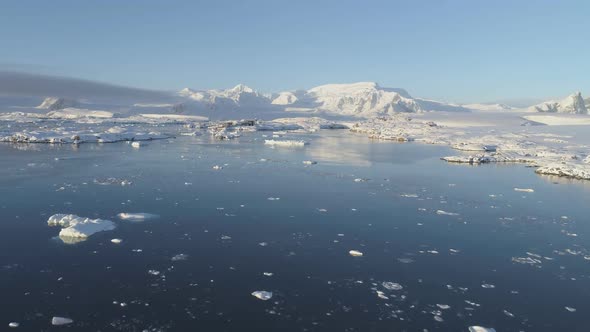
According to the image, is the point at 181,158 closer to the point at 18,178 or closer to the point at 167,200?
the point at 18,178

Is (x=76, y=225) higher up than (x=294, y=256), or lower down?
higher up

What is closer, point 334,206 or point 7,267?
point 7,267

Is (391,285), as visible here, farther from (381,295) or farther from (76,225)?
(76,225)

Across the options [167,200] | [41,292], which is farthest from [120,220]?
[41,292]

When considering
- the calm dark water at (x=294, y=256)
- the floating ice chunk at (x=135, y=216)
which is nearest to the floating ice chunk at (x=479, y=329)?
the calm dark water at (x=294, y=256)

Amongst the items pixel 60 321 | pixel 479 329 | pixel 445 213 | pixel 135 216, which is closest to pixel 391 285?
pixel 479 329
